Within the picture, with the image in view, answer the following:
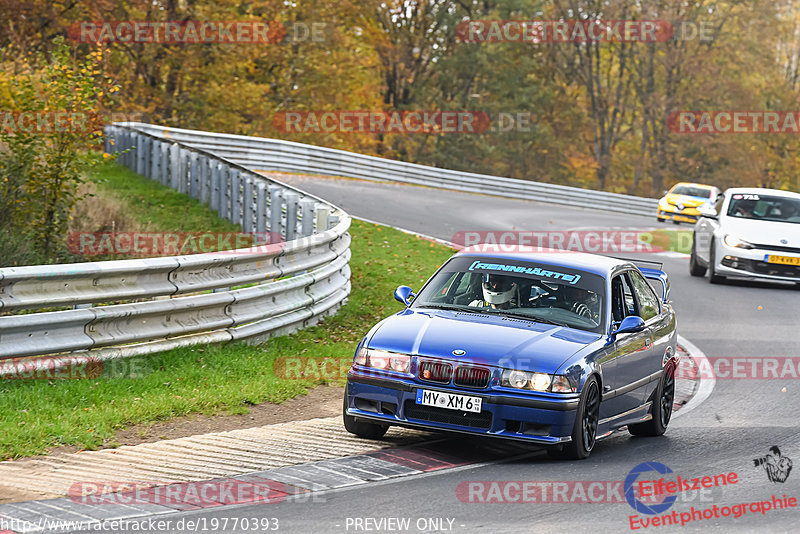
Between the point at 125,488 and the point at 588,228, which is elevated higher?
the point at 125,488

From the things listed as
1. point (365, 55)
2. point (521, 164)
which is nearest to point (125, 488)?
point (365, 55)

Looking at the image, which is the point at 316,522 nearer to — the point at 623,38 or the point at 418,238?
the point at 418,238

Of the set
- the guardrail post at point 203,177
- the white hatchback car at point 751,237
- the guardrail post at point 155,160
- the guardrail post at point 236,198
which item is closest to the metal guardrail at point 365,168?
the guardrail post at point 155,160

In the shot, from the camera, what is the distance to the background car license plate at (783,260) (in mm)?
19844

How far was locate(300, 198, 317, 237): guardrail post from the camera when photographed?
16781mm

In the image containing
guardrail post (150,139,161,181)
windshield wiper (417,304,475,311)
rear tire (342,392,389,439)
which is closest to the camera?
rear tire (342,392,389,439)

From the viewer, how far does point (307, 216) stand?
55.7 feet

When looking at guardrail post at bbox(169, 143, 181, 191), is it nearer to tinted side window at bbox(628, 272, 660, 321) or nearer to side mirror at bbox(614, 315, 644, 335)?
tinted side window at bbox(628, 272, 660, 321)

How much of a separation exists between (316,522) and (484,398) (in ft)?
6.43

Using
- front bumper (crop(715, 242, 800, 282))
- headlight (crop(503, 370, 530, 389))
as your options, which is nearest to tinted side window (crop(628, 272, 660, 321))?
headlight (crop(503, 370, 530, 389))

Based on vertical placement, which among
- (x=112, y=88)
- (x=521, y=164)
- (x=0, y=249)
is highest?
(x=112, y=88)

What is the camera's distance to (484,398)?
25.2ft

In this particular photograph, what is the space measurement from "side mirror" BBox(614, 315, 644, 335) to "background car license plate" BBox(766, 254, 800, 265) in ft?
Result: 39.1

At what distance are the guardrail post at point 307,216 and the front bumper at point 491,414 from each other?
8963mm
